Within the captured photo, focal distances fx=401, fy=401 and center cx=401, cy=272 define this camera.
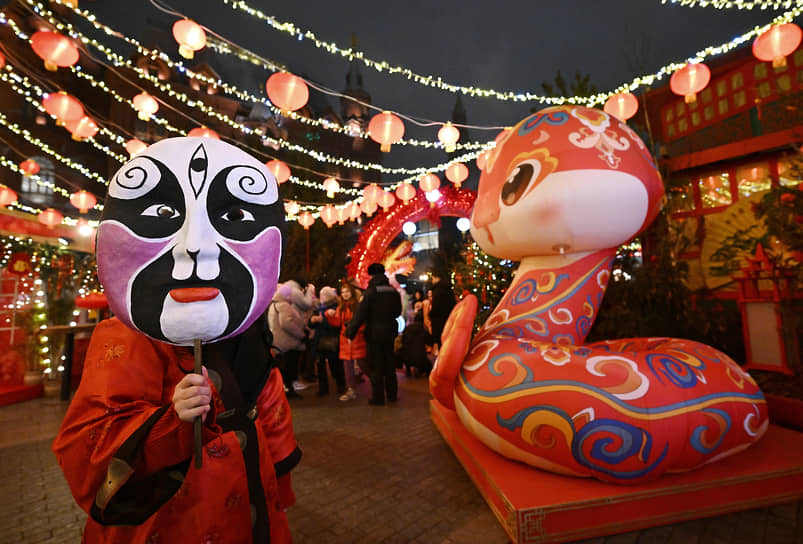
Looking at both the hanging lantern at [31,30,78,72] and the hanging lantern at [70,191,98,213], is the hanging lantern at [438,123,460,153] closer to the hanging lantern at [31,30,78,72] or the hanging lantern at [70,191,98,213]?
the hanging lantern at [31,30,78,72]

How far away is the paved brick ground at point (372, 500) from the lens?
2150 millimetres

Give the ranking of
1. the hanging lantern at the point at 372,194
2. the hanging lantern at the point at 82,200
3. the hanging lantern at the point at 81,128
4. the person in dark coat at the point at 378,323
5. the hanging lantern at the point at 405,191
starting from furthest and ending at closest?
the hanging lantern at the point at 405,191 → the hanging lantern at the point at 372,194 → the hanging lantern at the point at 82,200 → the hanging lantern at the point at 81,128 → the person in dark coat at the point at 378,323

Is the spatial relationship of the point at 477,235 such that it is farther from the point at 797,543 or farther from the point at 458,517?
the point at 797,543

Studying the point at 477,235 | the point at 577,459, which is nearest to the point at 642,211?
the point at 477,235

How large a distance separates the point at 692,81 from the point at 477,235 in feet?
13.6

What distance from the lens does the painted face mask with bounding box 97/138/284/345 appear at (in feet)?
3.72

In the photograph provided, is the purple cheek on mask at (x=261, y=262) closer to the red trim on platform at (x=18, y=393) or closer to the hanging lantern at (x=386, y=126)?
the hanging lantern at (x=386, y=126)

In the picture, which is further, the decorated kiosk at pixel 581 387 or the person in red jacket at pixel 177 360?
the decorated kiosk at pixel 581 387

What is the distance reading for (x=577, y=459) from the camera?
7.07 feet

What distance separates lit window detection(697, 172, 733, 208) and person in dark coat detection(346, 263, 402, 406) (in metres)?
5.83

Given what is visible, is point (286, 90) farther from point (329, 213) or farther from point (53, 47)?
point (329, 213)

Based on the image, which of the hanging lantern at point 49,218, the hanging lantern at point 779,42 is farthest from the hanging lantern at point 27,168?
the hanging lantern at point 779,42

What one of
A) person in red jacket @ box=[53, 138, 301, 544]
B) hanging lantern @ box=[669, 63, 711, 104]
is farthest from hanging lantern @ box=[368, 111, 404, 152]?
person in red jacket @ box=[53, 138, 301, 544]

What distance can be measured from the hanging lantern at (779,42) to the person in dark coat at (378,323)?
4890 millimetres
